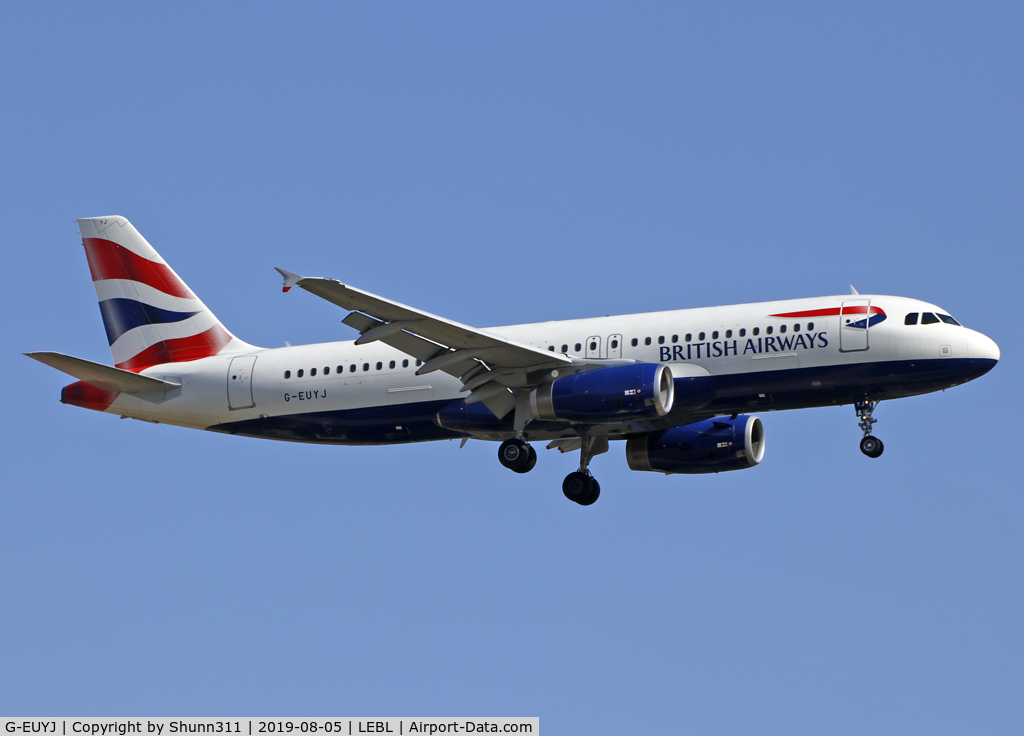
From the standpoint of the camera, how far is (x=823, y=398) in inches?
1444

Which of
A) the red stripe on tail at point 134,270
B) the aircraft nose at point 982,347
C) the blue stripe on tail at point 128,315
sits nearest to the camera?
the aircraft nose at point 982,347

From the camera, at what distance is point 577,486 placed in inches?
1591

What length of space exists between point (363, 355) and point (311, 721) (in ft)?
42.4

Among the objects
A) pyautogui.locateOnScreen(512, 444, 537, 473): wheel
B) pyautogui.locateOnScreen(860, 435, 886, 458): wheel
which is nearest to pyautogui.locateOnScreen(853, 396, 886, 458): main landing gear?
pyautogui.locateOnScreen(860, 435, 886, 458): wheel

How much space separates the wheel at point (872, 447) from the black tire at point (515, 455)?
8.68 metres

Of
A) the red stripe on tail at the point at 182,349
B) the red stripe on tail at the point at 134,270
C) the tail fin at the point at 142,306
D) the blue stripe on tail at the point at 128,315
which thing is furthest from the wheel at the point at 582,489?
the red stripe on tail at the point at 134,270

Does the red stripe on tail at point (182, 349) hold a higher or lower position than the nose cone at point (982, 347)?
higher

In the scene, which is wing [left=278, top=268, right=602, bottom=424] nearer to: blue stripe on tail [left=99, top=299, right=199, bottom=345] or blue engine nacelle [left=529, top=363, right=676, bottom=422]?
blue engine nacelle [left=529, top=363, right=676, bottom=422]

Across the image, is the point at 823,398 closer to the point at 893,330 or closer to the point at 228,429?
the point at 893,330

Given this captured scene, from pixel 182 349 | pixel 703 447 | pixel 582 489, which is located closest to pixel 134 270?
pixel 182 349

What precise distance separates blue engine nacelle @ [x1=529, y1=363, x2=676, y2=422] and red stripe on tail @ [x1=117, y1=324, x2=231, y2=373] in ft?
38.2

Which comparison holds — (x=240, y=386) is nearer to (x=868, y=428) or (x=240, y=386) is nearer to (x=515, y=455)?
(x=515, y=455)

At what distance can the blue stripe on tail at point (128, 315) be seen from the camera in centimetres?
4397

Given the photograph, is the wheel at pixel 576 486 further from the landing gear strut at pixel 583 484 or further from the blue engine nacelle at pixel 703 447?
the blue engine nacelle at pixel 703 447
